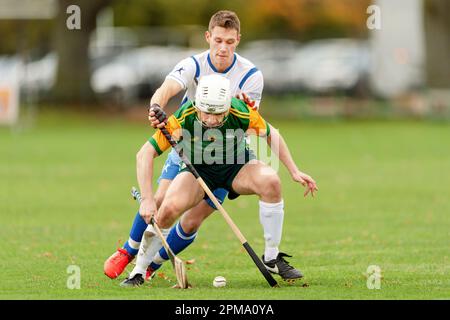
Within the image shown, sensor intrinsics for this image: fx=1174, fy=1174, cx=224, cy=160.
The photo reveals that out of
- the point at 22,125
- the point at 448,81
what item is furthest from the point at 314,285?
the point at 448,81

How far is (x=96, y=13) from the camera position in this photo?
38.0 metres

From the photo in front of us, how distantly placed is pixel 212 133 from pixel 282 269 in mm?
1237

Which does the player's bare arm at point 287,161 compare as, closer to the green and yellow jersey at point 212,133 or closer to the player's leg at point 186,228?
the green and yellow jersey at point 212,133

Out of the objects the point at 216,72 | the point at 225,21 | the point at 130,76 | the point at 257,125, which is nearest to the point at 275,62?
the point at 130,76

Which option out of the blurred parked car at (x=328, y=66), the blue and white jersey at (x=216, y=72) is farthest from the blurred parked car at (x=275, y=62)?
the blue and white jersey at (x=216, y=72)

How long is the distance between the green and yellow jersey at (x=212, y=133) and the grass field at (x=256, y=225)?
1074mm

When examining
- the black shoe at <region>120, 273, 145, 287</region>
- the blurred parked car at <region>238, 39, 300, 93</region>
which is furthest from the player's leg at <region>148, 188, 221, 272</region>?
the blurred parked car at <region>238, 39, 300, 93</region>

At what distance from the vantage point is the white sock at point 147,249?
9555 mm

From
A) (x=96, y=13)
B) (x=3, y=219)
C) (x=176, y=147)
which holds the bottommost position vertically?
(x=3, y=219)

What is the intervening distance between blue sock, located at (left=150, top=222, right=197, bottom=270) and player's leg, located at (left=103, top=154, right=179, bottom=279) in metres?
0.21
